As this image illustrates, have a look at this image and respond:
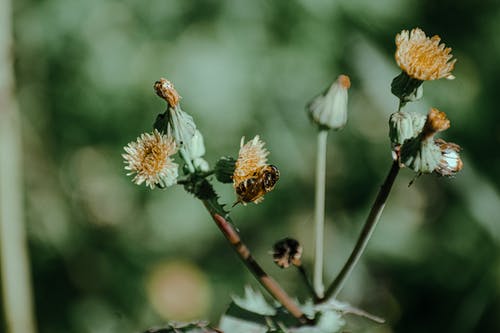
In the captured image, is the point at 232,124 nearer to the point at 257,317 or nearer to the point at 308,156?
the point at 308,156

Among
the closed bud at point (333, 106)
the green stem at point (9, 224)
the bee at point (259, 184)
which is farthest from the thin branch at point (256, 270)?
the green stem at point (9, 224)

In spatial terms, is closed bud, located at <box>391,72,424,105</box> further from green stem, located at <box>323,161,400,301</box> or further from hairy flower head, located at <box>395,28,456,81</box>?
green stem, located at <box>323,161,400,301</box>

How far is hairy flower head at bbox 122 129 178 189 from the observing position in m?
2.04

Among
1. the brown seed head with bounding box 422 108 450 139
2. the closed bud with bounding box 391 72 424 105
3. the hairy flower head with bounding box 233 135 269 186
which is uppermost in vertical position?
the closed bud with bounding box 391 72 424 105

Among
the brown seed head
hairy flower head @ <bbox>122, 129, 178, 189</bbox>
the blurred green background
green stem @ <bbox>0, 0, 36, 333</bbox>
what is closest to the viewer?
the brown seed head

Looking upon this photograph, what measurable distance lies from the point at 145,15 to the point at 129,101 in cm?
63

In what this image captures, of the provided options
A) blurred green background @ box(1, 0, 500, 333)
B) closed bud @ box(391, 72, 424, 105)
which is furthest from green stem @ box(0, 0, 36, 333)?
closed bud @ box(391, 72, 424, 105)

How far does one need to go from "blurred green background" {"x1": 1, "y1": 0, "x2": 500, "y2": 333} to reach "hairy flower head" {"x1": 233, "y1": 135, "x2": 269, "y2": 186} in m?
2.03

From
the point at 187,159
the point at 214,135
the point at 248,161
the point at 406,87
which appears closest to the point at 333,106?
the point at 406,87

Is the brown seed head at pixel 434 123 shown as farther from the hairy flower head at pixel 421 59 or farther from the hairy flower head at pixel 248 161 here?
the hairy flower head at pixel 248 161

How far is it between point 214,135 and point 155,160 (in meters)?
2.13

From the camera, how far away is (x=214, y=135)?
4.16 m

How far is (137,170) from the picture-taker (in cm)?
212

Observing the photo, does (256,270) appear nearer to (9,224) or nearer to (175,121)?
(175,121)
